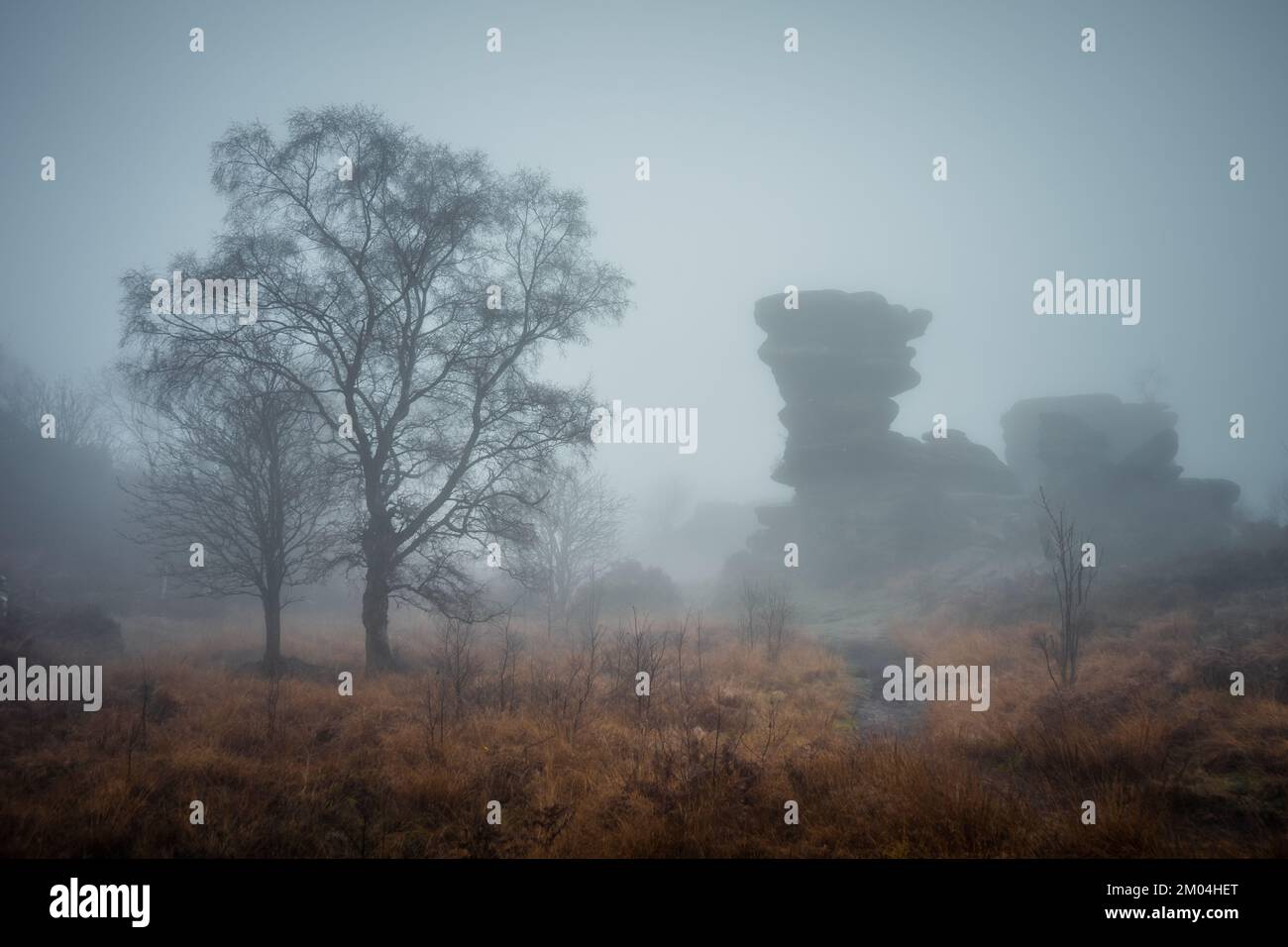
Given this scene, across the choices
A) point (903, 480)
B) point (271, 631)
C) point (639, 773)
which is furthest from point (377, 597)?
point (903, 480)

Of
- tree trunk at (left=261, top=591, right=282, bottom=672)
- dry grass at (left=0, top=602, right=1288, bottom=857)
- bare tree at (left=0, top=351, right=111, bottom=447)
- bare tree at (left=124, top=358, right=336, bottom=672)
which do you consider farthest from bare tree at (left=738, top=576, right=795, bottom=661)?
bare tree at (left=0, top=351, right=111, bottom=447)

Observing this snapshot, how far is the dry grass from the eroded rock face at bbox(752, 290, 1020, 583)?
78.3ft

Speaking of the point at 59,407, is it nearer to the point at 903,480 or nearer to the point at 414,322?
the point at 414,322

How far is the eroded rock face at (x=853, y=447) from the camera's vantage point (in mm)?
32094

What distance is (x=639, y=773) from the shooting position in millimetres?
5375

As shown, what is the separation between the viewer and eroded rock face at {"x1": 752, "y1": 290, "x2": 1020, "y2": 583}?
3209 cm

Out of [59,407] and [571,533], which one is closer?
[571,533]

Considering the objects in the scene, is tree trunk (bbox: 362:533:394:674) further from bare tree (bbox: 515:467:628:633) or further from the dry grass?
bare tree (bbox: 515:467:628:633)

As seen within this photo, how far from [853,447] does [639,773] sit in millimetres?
32188

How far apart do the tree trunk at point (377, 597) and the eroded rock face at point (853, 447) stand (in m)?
27.3

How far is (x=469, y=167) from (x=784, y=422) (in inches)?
1179

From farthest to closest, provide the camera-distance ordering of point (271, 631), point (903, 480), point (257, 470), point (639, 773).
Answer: point (903, 480) → point (257, 470) → point (271, 631) → point (639, 773)

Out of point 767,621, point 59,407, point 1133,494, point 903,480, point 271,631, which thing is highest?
point 59,407

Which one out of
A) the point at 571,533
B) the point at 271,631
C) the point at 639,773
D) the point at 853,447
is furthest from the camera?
the point at 853,447
